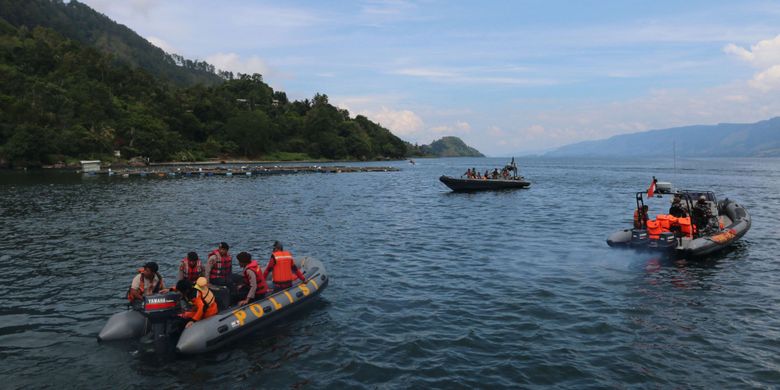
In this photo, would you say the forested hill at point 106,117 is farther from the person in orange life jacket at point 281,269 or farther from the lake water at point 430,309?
the person in orange life jacket at point 281,269

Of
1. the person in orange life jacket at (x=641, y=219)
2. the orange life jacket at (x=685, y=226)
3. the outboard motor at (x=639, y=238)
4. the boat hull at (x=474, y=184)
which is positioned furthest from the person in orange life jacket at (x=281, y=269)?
the boat hull at (x=474, y=184)

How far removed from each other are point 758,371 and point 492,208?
3168 centimetres

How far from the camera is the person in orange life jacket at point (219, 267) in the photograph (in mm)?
14156

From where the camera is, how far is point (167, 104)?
155 meters

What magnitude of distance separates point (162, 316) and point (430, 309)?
8124 millimetres

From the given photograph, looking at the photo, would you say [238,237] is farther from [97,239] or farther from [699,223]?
[699,223]

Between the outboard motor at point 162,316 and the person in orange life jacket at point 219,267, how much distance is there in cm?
212

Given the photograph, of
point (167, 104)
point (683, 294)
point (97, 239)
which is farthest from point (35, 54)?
point (683, 294)

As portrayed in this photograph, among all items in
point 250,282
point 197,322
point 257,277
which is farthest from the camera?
point 257,277

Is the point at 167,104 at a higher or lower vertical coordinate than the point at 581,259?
higher

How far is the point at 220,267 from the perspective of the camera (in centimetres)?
1423

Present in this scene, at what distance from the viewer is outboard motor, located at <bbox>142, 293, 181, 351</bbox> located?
11641mm

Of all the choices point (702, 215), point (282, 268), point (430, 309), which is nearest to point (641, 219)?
point (702, 215)

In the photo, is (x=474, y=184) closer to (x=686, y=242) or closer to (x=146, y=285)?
(x=686, y=242)
